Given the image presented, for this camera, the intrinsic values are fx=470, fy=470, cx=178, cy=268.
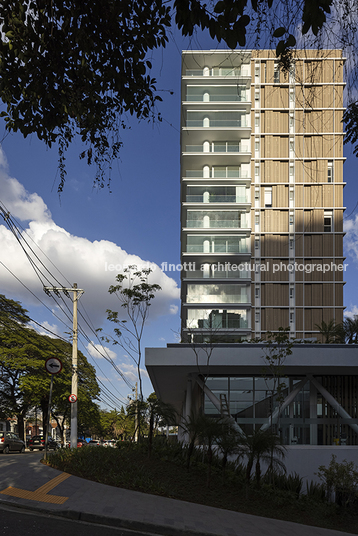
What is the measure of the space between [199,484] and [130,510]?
10.7 ft

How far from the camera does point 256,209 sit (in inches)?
2083

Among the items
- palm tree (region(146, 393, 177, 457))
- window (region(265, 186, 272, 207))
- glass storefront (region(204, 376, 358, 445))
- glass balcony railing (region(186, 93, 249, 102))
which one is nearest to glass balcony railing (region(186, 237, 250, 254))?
window (region(265, 186, 272, 207))

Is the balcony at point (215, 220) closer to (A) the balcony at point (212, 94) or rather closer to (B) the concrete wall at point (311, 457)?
(A) the balcony at point (212, 94)

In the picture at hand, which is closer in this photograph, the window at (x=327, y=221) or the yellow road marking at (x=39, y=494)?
the yellow road marking at (x=39, y=494)

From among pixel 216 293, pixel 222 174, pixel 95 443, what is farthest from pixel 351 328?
pixel 95 443

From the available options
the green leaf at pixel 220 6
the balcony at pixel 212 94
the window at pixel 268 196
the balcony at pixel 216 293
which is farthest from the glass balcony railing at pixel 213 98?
the green leaf at pixel 220 6

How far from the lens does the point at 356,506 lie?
12.3m

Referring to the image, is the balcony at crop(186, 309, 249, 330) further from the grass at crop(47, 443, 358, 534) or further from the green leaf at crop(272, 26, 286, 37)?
the green leaf at crop(272, 26, 286, 37)

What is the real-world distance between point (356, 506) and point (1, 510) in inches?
356

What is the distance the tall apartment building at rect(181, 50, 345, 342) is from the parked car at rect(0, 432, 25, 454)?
19.3 meters

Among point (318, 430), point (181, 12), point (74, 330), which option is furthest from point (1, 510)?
point (74, 330)

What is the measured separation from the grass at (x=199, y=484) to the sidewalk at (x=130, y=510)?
0.55 meters

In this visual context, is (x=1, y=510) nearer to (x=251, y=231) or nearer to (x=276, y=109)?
(x=251, y=231)

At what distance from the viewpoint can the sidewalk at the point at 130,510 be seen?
26.0 ft
